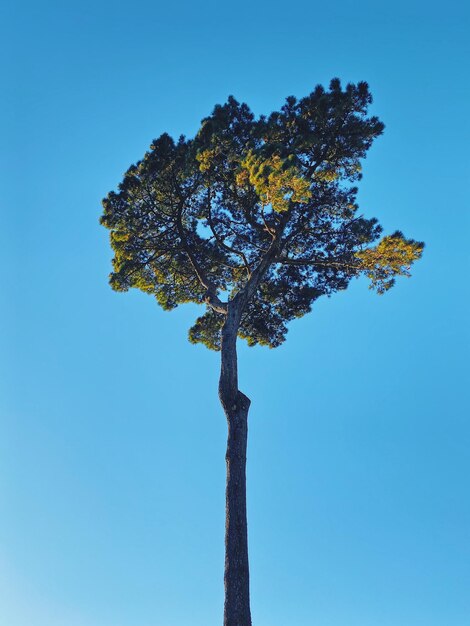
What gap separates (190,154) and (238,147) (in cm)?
123

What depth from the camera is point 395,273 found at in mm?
14328

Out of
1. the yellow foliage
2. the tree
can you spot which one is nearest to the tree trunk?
the tree

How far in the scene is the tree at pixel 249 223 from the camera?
13164 mm

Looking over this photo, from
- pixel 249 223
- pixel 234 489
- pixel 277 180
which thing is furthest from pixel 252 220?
pixel 234 489

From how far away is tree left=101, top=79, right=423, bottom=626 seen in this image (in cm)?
1316

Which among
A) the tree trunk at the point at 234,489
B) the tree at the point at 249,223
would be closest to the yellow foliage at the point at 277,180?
the tree at the point at 249,223

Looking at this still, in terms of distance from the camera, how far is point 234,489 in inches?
419

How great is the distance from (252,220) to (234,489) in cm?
758

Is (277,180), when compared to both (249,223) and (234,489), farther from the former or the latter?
(234,489)

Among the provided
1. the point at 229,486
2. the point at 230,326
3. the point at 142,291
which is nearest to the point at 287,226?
the point at 230,326

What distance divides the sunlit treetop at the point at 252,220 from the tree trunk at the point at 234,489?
1.88 m

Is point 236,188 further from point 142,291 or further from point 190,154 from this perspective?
point 142,291

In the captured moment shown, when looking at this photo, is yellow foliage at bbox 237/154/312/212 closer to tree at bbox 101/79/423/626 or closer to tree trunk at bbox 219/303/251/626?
tree at bbox 101/79/423/626

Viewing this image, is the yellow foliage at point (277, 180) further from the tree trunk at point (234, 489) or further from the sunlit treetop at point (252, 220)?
the tree trunk at point (234, 489)
